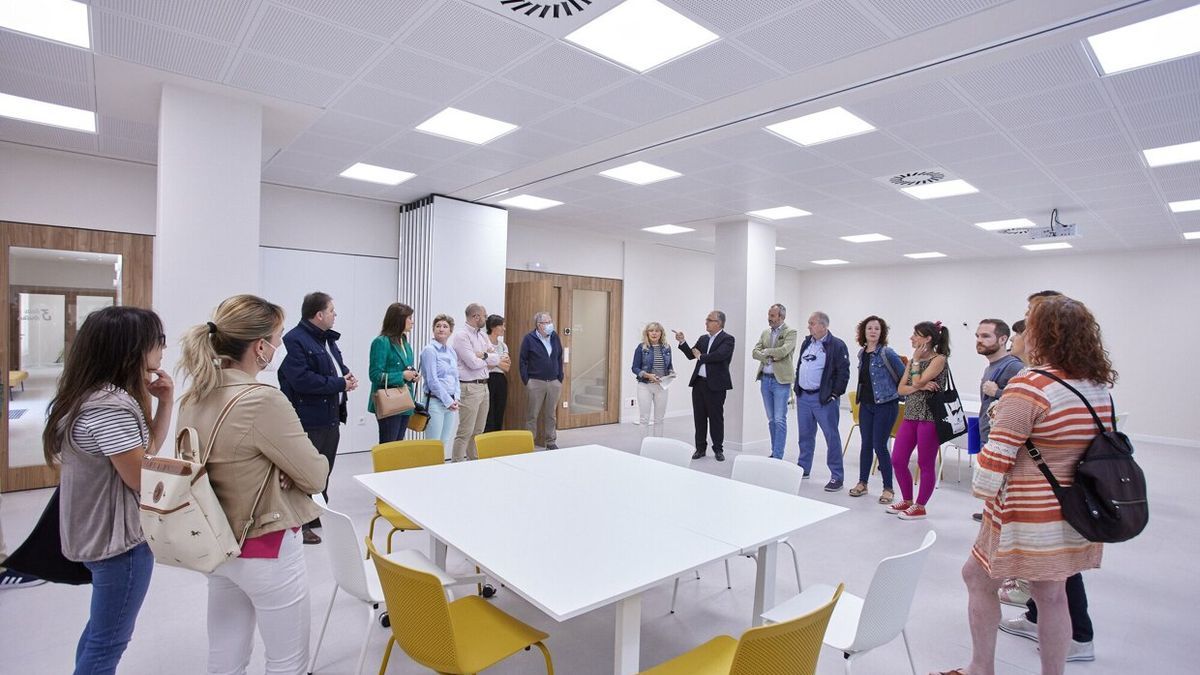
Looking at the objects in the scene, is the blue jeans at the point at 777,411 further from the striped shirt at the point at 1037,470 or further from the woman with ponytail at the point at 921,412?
the striped shirt at the point at 1037,470

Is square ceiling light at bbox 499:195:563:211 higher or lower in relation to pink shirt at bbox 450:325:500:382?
higher

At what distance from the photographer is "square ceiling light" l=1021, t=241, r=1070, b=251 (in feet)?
29.5

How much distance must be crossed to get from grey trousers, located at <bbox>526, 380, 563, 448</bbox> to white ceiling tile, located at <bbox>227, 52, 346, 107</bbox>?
153 inches

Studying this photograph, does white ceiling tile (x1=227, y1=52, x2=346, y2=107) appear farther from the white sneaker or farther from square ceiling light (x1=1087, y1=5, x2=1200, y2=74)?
the white sneaker

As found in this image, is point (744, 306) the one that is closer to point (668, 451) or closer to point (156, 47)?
point (668, 451)

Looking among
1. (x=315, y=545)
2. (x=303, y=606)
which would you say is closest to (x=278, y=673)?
(x=303, y=606)

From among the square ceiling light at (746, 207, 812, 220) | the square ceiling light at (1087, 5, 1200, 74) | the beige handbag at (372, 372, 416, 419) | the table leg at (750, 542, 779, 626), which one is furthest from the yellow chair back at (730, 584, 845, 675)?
the square ceiling light at (746, 207, 812, 220)

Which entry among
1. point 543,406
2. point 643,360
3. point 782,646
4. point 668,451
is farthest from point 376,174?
point 782,646

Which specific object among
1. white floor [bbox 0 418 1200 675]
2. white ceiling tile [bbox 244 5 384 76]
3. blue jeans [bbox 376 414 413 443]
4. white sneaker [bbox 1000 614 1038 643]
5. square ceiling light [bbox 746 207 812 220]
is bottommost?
white floor [bbox 0 418 1200 675]

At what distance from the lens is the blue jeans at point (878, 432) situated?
16.8ft

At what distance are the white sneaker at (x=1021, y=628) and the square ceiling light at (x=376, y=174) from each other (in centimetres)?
582

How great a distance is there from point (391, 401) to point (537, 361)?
2.72m

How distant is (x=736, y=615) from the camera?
3.12m

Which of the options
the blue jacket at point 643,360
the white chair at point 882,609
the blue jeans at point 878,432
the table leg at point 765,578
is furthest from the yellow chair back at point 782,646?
the blue jacket at point 643,360
